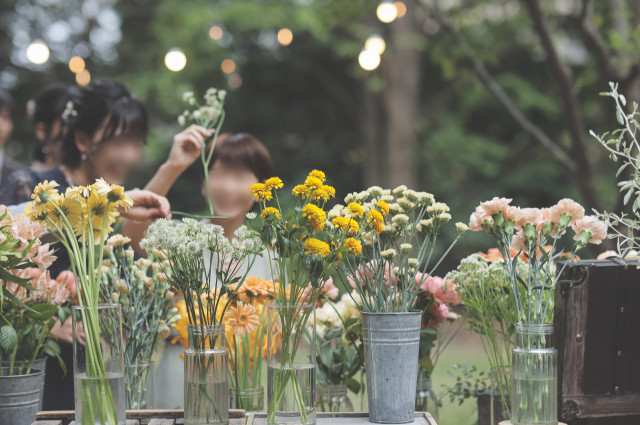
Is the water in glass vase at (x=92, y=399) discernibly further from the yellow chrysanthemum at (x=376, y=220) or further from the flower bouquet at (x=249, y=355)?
the yellow chrysanthemum at (x=376, y=220)

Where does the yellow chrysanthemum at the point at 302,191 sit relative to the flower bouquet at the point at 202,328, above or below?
above

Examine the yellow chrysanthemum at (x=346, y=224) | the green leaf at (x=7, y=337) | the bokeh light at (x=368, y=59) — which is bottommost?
the green leaf at (x=7, y=337)

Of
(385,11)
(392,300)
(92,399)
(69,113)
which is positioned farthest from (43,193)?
(385,11)

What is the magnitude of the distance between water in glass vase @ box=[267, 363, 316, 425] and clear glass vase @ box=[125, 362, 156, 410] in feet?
1.24

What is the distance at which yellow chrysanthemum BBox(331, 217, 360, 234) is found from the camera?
1396 millimetres

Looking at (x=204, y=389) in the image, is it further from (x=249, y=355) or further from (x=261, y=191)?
(x=261, y=191)

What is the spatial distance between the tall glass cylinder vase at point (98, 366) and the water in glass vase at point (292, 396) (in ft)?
0.97

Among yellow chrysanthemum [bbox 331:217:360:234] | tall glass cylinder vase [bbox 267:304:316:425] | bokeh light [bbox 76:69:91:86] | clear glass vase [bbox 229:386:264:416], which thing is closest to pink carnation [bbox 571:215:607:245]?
yellow chrysanthemum [bbox 331:217:360:234]

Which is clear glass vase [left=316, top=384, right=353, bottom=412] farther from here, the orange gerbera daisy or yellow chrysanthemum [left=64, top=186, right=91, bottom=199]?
yellow chrysanthemum [left=64, top=186, right=91, bottom=199]

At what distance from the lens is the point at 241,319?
1545 millimetres

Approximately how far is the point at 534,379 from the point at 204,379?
0.64 metres

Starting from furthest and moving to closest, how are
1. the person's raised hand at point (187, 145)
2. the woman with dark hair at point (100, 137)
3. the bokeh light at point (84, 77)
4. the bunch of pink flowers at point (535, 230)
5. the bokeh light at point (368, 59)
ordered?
1. the bokeh light at point (84, 77)
2. the bokeh light at point (368, 59)
3. the woman with dark hair at point (100, 137)
4. the person's raised hand at point (187, 145)
5. the bunch of pink flowers at point (535, 230)

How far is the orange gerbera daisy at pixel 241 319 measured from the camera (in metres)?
1.54

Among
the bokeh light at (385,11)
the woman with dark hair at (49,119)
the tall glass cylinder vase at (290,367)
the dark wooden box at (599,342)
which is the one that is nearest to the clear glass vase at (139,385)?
the tall glass cylinder vase at (290,367)
